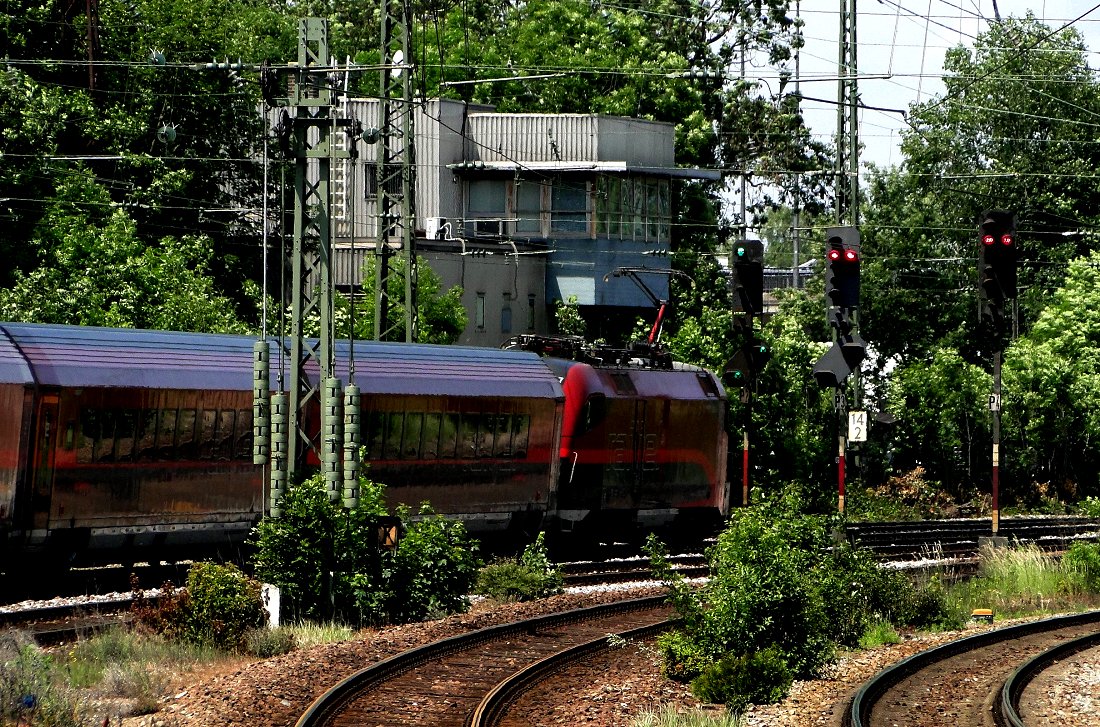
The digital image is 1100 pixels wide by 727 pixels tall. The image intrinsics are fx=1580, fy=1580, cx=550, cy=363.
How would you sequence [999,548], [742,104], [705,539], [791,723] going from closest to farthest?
[791,723]
[999,548]
[705,539]
[742,104]

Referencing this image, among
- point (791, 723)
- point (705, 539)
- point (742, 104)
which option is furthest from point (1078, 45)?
point (791, 723)

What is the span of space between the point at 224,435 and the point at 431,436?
3723mm

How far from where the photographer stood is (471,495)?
81.5 feet

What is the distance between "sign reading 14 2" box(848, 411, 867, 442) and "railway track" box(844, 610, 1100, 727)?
34.9ft

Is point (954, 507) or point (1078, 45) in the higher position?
point (1078, 45)

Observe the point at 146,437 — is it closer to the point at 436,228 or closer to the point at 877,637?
the point at 877,637

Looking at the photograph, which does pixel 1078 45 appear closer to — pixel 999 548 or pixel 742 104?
pixel 742 104

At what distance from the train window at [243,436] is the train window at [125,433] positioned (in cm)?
166

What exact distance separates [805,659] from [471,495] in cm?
1004

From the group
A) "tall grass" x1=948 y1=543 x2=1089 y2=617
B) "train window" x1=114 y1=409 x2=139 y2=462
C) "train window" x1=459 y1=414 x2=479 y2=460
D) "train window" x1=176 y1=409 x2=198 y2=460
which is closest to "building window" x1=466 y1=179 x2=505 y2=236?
"train window" x1=459 y1=414 x2=479 y2=460

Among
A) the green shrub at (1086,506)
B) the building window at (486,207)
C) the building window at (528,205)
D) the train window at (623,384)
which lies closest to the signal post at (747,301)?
the train window at (623,384)

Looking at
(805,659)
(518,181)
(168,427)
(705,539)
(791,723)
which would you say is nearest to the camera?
(791,723)

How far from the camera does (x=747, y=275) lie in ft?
86.8

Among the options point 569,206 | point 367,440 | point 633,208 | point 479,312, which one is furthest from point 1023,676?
point 633,208
